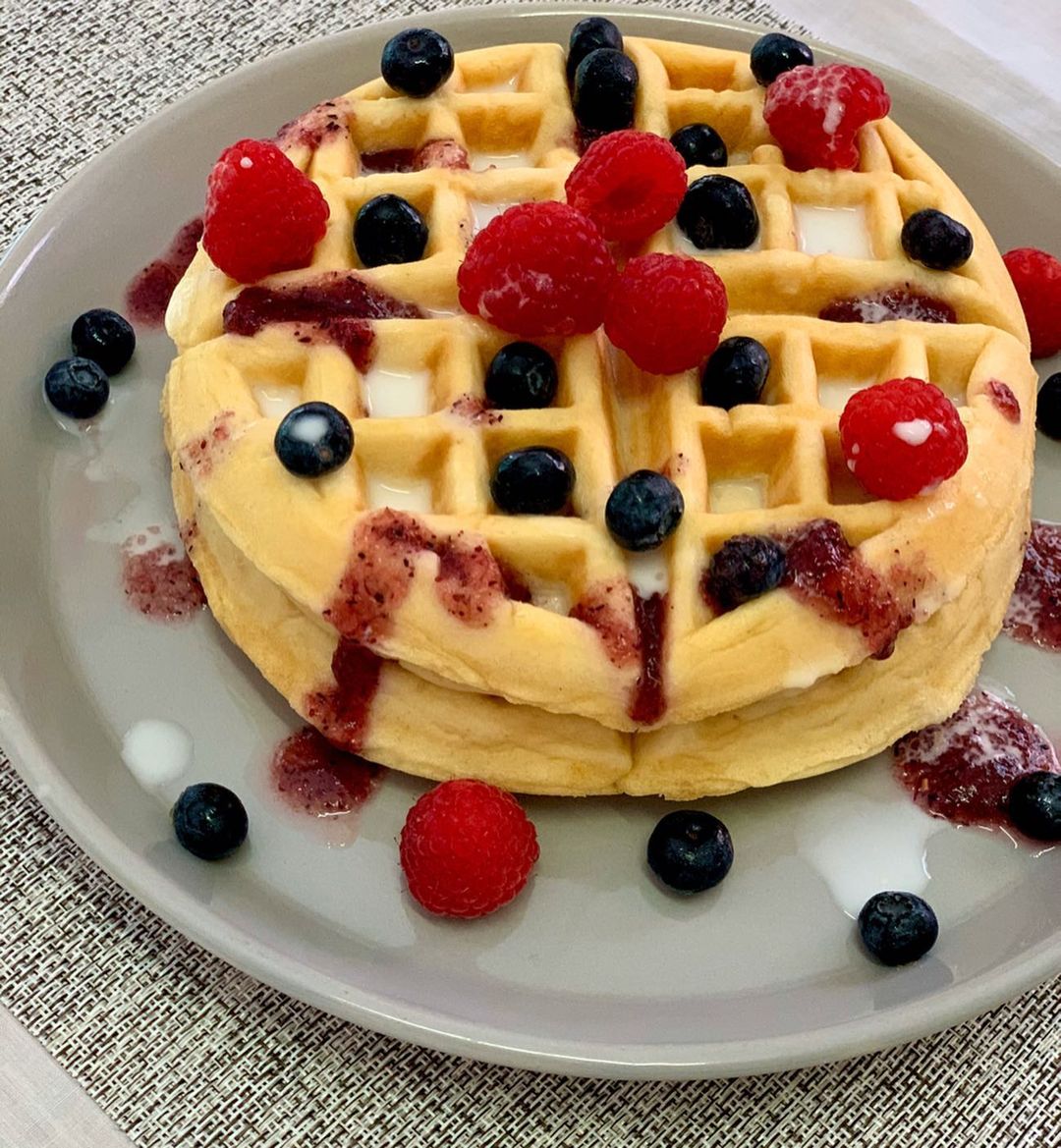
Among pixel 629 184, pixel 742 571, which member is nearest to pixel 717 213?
pixel 629 184

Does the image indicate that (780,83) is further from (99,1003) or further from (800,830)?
(99,1003)

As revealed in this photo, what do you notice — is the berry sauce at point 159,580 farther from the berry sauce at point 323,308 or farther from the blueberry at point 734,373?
the blueberry at point 734,373

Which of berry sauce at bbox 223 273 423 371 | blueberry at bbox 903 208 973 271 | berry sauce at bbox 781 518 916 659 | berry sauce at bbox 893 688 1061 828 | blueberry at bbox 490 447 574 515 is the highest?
blueberry at bbox 903 208 973 271

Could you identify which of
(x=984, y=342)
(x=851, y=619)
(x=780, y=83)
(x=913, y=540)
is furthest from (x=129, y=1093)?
(x=780, y=83)

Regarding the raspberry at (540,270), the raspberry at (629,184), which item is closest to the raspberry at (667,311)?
the raspberry at (540,270)

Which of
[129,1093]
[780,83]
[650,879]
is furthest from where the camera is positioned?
[780,83]

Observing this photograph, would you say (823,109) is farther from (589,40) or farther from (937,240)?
(589,40)

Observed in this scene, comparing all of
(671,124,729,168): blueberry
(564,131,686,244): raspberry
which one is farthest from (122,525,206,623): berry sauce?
(671,124,729,168): blueberry

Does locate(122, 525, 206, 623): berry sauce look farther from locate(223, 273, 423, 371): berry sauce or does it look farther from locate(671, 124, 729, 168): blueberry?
locate(671, 124, 729, 168): blueberry
